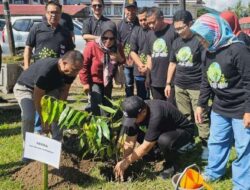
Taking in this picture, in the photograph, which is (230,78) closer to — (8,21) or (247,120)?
(247,120)

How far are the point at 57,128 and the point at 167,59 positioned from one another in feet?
6.31

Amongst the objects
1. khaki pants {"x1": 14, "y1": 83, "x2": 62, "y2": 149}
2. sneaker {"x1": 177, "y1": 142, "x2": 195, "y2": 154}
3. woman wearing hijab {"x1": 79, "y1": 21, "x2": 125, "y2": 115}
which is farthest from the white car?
khaki pants {"x1": 14, "y1": 83, "x2": 62, "y2": 149}

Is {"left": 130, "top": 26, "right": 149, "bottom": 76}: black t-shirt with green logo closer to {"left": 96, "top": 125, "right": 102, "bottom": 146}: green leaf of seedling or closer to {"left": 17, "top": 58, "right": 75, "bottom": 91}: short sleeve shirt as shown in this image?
{"left": 17, "top": 58, "right": 75, "bottom": 91}: short sleeve shirt

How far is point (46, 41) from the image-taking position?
534 centimetres

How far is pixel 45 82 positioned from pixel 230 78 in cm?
183

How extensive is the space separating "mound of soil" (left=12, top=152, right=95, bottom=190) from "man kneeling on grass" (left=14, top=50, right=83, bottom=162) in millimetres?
375

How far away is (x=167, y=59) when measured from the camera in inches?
224

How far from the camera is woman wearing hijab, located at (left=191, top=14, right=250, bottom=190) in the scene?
3564mm

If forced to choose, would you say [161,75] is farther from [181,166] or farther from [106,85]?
[181,166]

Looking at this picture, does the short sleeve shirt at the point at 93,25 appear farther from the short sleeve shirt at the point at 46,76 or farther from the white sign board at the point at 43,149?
the white sign board at the point at 43,149

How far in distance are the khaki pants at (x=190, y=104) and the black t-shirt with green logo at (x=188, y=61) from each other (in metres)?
0.07

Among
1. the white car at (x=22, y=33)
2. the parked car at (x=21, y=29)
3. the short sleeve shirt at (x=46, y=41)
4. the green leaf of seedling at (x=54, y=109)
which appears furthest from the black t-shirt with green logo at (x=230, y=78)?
the parked car at (x=21, y=29)

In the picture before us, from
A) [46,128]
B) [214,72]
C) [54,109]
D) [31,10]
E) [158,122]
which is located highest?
[31,10]

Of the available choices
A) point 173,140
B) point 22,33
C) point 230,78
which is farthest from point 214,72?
point 22,33
